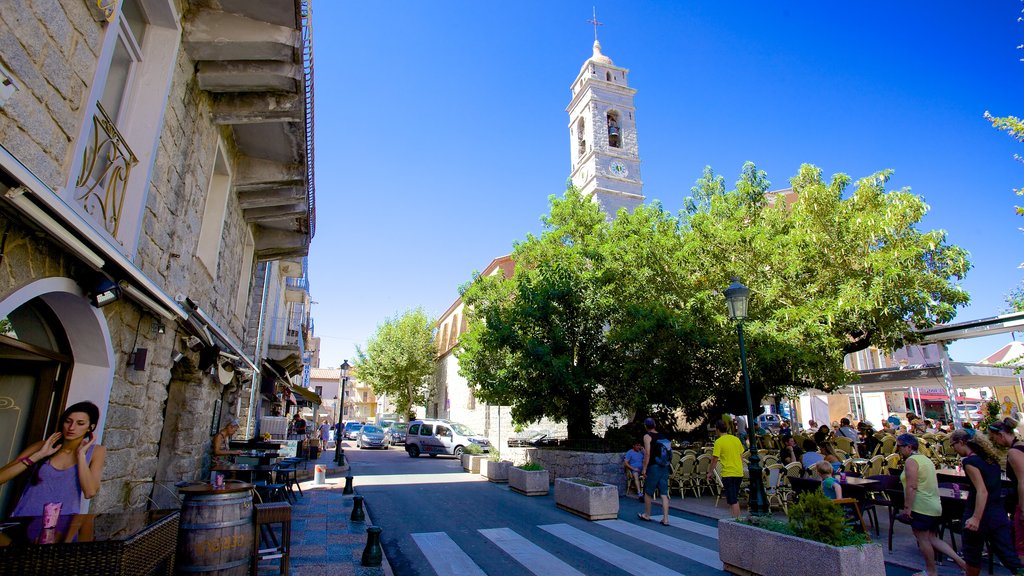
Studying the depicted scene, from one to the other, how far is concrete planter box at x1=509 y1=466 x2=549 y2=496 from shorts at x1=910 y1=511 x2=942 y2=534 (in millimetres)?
7377

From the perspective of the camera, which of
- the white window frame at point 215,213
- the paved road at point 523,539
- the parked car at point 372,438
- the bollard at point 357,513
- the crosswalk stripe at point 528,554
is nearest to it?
the crosswalk stripe at point 528,554

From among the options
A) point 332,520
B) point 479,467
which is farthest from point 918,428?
point 332,520

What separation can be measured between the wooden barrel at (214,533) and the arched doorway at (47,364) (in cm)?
118

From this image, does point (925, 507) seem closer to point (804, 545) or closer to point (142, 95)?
point (804, 545)

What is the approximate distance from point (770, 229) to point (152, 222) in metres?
15.6

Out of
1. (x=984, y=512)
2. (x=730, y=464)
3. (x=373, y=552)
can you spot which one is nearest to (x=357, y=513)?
(x=373, y=552)

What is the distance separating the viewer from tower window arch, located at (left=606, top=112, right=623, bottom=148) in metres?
33.8

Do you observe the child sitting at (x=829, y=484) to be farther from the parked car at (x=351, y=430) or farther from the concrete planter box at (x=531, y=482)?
the parked car at (x=351, y=430)

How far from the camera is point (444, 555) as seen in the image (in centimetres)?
645

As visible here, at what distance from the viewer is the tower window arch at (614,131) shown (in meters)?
33.8

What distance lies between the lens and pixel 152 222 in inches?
210

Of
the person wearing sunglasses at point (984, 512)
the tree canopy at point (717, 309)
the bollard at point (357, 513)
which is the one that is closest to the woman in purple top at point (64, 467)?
the bollard at point (357, 513)

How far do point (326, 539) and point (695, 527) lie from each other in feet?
18.7

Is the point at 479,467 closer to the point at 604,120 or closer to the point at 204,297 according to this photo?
the point at 204,297
